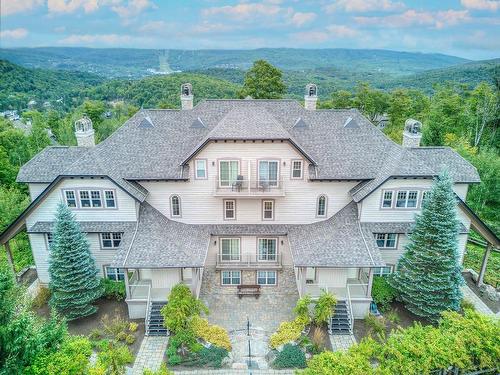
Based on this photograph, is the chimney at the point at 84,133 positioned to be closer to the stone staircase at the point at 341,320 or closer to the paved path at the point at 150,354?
the paved path at the point at 150,354

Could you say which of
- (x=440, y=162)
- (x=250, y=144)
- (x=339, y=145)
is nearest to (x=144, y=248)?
(x=250, y=144)

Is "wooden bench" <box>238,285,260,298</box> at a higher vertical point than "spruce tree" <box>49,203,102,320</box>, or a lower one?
lower

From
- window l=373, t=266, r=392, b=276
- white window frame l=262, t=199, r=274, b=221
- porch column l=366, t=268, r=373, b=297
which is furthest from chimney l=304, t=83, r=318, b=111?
porch column l=366, t=268, r=373, b=297

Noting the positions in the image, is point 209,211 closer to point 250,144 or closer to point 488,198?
point 250,144

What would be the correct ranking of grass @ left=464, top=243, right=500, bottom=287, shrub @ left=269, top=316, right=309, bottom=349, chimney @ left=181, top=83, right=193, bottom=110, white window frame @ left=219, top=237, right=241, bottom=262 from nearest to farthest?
1. shrub @ left=269, top=316, right=309, bottom=349
2. white window frame @ left=219, top=237, right=241, bottom=262
3. grass @ left=464, top=243, right=500, bottom=287
4. chimney @ left=181, top=83, right=193, bottom=110

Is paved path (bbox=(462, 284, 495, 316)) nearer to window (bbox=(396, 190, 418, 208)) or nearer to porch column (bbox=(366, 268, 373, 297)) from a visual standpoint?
window (bbox=(396, 190, 418, 208))

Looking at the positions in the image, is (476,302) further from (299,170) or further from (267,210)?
(267,210)

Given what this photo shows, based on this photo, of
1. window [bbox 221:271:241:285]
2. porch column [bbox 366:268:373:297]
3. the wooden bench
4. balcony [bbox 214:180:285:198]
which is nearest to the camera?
porch column [bbox 366:268:373:297]
